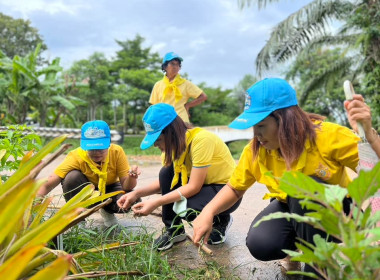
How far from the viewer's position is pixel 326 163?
1727 millimetres

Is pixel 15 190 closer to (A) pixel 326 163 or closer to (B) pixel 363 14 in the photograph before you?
(A) pixel 326 163

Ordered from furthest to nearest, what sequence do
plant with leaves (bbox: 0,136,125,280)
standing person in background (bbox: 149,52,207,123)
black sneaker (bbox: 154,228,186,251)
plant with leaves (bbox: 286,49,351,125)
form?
plant with leaves (bbox: 286,49,351,125) → standing person in background (bbox: 149,52,207,123) → black sneaker (bbox: 154,228,186,251) → plant with leaves (bbox: 0,136,125,280)

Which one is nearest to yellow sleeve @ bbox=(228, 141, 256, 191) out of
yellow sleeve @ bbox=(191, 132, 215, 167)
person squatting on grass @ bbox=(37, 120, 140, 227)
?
yellow sleeve @ bbox=(191, 132, 215, 167)

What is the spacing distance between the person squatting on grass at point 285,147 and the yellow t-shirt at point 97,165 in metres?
1.17

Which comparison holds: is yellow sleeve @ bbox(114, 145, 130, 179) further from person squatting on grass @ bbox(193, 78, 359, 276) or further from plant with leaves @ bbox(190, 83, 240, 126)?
plant with leaves @ bbox(190, 83, 240, 126)

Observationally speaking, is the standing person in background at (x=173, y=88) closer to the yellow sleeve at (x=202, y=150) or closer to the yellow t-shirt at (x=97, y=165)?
the yellow t-shirt at (x=97, y=165)

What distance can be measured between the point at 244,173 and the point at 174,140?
604 millimetres

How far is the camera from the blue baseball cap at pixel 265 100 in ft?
5.38

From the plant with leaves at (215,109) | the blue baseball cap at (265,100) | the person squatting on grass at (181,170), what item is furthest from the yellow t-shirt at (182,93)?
the plant with leaves at (215,109)

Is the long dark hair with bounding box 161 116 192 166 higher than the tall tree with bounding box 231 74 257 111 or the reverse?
the reverse

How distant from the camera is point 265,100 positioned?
1648mm

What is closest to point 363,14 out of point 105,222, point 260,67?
point 260,67

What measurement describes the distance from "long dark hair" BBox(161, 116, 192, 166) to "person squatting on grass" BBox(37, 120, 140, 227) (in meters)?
0.34

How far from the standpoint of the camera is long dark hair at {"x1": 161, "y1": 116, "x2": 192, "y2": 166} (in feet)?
7.73
